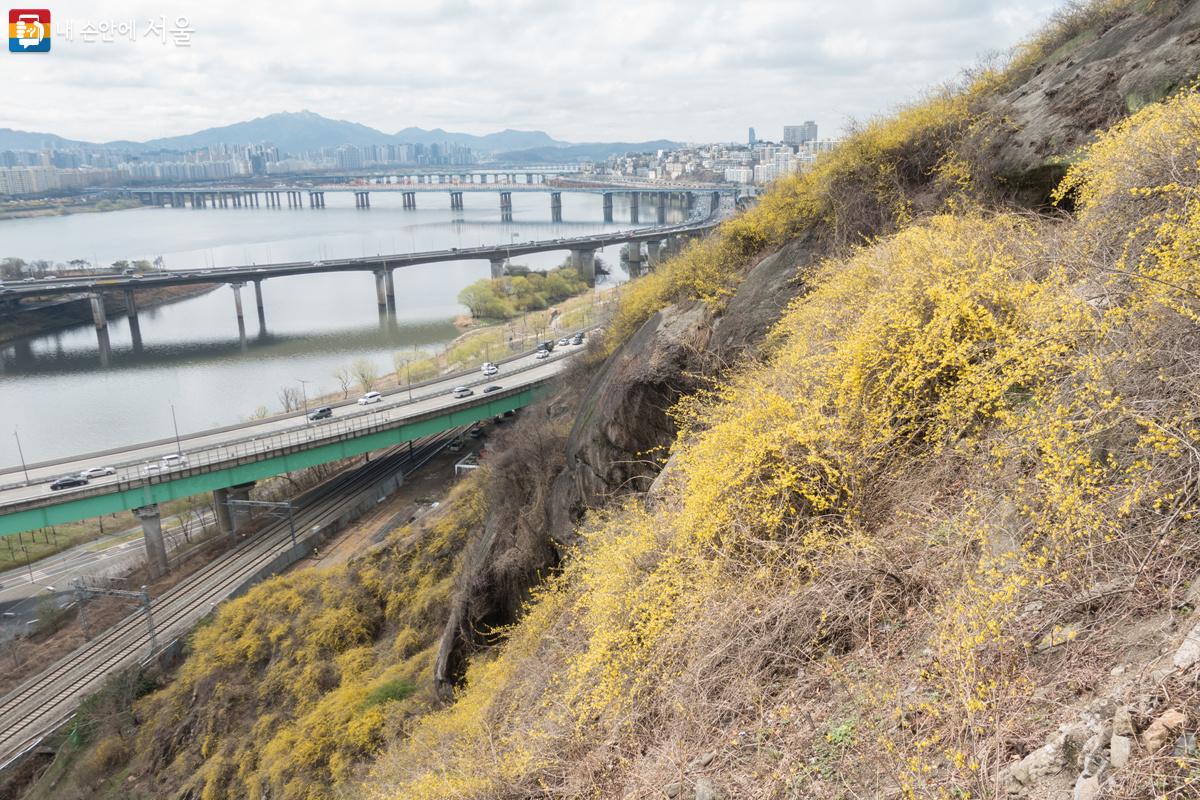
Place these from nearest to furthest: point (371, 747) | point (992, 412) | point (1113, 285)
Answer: point (1113, 285)
point (992, 412)
point (371, 747)

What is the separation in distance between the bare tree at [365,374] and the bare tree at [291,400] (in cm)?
449

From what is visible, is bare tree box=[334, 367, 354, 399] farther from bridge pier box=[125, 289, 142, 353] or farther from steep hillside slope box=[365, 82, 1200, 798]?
steep hillside slope box=[365, 82, 1200, 798]

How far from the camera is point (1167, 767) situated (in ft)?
11.8

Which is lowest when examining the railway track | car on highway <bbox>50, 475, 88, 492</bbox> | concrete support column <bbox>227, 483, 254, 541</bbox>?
the railway track

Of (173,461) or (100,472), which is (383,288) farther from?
(100,472)

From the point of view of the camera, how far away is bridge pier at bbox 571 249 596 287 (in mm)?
97062

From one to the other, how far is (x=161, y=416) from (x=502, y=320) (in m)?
35.0

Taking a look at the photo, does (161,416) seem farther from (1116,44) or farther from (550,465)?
(1116,44)

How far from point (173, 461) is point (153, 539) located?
364 cm

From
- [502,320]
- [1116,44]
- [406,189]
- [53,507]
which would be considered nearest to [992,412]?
[1116,44]

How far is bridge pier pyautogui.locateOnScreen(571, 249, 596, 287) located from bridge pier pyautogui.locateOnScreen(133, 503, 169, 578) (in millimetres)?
69532

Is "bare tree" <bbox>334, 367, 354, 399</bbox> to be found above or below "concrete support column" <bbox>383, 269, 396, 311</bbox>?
below

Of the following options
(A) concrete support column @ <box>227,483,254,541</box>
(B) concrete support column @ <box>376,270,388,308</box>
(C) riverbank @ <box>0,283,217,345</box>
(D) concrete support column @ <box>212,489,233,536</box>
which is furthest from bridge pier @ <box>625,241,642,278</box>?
(D) concrete support column @ <box>212,489,233,536</box>

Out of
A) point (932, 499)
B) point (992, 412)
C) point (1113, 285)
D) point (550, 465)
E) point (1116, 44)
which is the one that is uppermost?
point (1116, 44)
